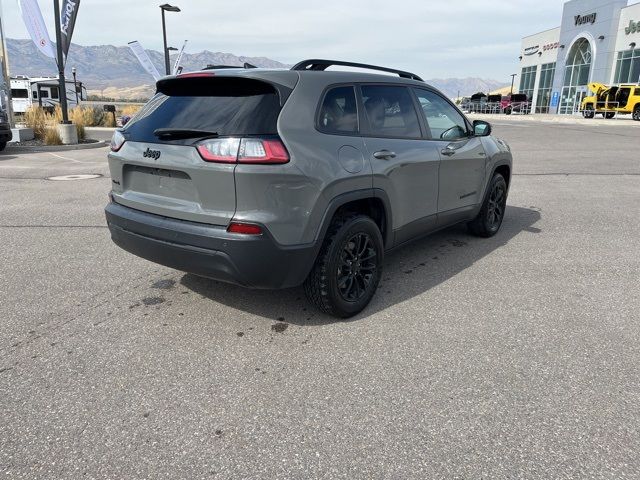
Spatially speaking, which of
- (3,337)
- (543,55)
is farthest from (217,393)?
(543,55)

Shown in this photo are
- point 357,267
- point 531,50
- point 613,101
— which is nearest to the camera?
point 357,267

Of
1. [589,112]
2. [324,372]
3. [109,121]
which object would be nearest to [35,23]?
[109,121]

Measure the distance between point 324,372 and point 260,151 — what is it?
1397 millimetres

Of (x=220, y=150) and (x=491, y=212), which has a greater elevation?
(x=220, y=150)

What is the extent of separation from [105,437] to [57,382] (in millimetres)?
672

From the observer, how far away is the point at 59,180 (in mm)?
10062

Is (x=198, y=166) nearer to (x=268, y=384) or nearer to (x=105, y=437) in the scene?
(x=268, y=384)

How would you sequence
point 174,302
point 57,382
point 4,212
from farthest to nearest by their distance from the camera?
1. point 4,212
2. point 174,302
3. point 57,382

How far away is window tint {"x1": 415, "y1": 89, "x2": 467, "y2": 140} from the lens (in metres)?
4.66

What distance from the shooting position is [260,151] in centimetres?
306

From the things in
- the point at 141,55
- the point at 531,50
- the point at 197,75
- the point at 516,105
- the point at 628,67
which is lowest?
Result: the point at 197,75

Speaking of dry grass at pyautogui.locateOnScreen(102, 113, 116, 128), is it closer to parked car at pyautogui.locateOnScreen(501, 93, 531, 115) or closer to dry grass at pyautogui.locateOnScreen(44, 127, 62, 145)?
dry grass at pyautogui.locateOnScreen(44, 127, 62, 145)

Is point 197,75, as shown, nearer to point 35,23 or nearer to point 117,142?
point 117,142

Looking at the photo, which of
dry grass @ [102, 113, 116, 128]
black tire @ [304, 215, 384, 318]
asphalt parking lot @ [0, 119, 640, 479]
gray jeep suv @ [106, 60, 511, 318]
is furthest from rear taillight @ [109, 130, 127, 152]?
dry grass @ [102, 113, 116, 128]
